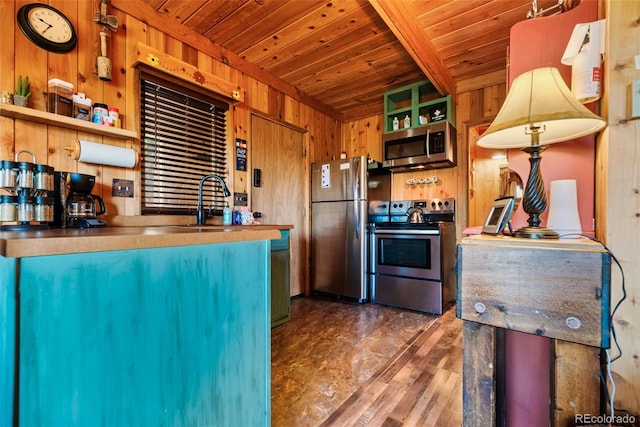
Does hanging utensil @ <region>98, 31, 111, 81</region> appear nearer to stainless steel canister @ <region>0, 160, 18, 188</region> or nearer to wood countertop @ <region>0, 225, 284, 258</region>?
stainless steel canister @ <region>0, 160, 18, 188</region>

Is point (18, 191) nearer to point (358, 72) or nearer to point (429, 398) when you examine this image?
point (429, 398)

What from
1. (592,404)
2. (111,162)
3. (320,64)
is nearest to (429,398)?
(592,404)

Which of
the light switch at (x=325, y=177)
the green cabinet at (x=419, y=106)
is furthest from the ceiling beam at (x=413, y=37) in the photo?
the light switch at (x=325, y=177)

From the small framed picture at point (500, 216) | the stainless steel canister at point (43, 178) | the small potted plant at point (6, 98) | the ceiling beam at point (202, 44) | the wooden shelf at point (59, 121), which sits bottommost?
the small framed picture at point (500, 216)

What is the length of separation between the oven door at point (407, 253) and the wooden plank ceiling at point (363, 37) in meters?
1.54

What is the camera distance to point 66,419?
63cm

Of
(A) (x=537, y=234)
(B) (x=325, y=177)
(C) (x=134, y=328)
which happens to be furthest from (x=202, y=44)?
(A) (x=537, y=234)

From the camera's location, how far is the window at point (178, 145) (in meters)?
2.08

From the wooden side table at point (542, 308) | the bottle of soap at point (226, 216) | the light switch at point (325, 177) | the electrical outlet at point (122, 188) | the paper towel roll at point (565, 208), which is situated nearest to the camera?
the wooden side table at point (542, 308)

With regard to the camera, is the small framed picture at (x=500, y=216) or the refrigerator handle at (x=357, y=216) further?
the refrigerator handle at (x=357, y=216)

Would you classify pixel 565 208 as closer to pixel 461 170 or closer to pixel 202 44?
pixel 461 170

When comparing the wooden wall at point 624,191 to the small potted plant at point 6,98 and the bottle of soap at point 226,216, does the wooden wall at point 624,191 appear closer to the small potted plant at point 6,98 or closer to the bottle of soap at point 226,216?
the bottle of soap at point 226,216

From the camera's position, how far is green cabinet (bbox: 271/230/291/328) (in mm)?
2129

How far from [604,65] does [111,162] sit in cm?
241
